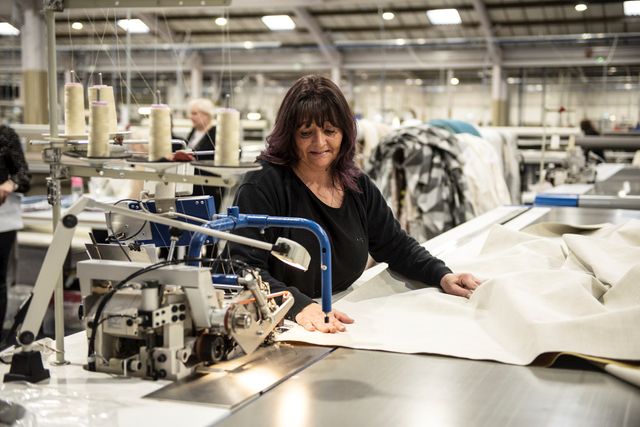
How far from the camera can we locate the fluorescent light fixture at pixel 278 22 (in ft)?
42.0

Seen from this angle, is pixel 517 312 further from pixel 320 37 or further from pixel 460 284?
pixel 320 37

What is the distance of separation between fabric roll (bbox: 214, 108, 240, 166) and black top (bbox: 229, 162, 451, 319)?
530mm

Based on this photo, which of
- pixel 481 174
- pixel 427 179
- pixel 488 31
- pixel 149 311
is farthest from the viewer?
pixel 488 31

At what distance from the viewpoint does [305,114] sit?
196cm

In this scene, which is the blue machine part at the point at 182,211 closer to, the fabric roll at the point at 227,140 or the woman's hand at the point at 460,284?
the fabric roll at the point at 227,140

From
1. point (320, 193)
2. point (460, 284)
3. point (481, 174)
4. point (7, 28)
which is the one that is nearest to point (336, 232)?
point (320, 193)

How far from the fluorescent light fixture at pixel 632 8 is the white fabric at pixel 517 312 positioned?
9918 millimetres

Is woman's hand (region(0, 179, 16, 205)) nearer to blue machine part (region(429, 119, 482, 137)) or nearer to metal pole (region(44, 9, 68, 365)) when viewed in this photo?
blue machine part (region(429, 119, 482, 137))

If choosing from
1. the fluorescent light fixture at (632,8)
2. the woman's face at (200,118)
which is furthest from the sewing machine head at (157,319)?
the fluorescent light fixture at (632,8)

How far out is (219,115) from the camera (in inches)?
53.0

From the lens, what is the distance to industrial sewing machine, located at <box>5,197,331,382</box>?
1179mm

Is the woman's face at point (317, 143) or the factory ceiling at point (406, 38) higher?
the factory ceiling at point (406, 38)

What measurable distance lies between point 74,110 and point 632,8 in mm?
11136

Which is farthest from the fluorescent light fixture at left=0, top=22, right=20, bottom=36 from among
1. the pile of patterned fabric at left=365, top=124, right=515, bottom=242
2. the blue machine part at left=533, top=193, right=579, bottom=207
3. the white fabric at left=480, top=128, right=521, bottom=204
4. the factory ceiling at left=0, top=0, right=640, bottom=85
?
the white fabric at left=480, top=128, right=521, bottom=204
